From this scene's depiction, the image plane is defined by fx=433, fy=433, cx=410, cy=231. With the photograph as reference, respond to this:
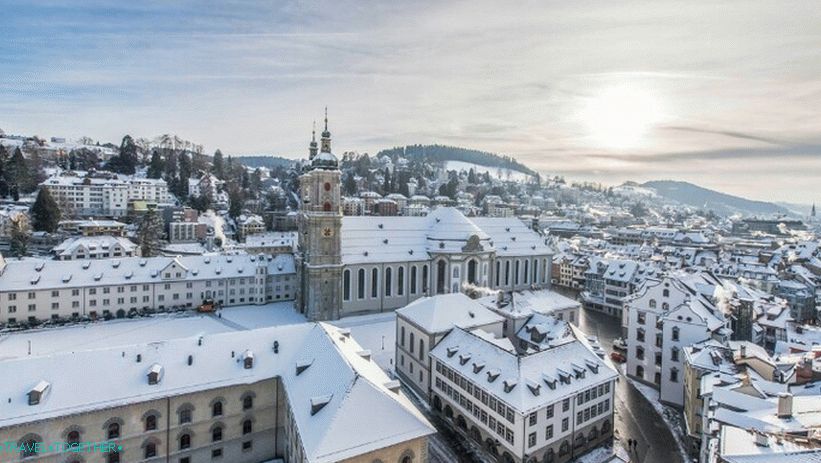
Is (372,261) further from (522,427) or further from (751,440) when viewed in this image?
(751,440)

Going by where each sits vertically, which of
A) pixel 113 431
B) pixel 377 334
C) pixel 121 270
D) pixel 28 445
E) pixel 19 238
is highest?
pixel 19 238

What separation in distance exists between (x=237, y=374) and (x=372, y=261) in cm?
3281

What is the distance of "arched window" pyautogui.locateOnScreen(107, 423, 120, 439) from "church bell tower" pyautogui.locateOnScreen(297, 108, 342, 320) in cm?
3109

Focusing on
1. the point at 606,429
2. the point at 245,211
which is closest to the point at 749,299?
the point at 606,429

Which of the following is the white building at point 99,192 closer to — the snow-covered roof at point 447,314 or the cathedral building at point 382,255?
the cathedral building at point 382,255

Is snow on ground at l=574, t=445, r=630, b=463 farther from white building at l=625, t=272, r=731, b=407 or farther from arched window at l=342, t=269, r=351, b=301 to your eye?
arched window at l=342, t=269, r=351, b=301

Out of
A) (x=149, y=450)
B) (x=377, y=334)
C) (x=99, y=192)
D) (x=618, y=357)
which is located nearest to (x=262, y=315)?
(x=377, y=334)

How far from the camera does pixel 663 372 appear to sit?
3694 cm

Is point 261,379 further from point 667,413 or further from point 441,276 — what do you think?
point 441,276

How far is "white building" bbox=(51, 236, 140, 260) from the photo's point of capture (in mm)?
66500

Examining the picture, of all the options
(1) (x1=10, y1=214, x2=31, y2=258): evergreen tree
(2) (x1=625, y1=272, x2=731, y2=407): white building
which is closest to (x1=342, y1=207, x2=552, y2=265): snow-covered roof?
(2) (x1=625, y1=272, x2=731, y2=407): white building

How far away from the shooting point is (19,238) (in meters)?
70.3

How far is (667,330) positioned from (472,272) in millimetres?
28313

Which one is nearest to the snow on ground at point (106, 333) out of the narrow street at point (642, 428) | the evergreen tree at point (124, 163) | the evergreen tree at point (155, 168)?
the narrow street at point (642, 428)
